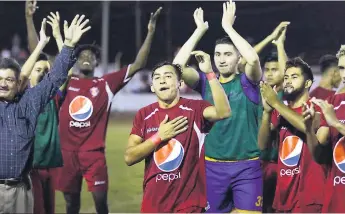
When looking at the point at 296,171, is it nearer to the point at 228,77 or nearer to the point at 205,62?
the point at 228,77

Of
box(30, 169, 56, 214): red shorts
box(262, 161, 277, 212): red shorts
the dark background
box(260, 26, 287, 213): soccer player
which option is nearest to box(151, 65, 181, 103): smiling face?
box(260, 26, 287, 213): soccer player

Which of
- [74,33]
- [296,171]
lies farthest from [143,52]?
[296,171]

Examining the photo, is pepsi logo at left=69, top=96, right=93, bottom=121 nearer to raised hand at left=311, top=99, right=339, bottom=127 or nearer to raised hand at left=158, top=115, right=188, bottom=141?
raised hand at left=158, top=115, right=188, bottom=141

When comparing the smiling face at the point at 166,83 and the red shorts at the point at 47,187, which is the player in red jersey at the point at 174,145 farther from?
the red shorts at the point at 47,187

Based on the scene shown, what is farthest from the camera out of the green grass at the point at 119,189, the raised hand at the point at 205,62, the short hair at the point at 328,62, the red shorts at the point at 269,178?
the green grass at the point at 119,189

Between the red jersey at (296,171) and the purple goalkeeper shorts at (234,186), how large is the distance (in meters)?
0.24

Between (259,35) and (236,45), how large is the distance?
4.17 m

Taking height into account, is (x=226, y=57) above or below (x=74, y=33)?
below

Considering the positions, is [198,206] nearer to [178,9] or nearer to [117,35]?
[178,9]

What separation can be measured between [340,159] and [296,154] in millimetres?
973

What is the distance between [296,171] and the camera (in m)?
6.48

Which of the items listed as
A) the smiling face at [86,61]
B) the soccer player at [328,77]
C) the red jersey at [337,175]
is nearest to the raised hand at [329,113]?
the red jersey at [337,175]

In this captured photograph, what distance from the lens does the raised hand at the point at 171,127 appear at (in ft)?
17.7

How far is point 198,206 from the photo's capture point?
5.54 m
